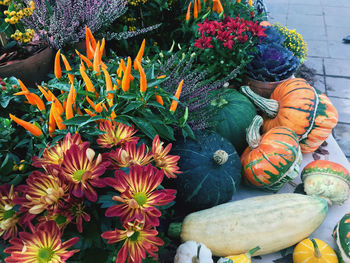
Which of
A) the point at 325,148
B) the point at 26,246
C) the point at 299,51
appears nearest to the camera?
the point at 26,246

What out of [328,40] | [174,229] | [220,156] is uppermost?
[220,156]

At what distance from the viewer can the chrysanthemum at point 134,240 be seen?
0.86m

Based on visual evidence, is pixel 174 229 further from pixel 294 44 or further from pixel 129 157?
pixel 294 44

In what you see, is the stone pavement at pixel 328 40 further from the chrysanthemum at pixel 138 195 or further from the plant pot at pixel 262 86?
the chrysanthemum at pixel 138 195

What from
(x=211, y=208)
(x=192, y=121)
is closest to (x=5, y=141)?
(x=192, y=121)

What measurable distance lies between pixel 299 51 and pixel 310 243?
89.6 inches

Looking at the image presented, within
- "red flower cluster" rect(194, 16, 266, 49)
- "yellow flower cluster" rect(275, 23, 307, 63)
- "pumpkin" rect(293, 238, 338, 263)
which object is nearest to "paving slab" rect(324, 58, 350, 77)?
"yellow flower cluster" rect(275, 23, 307, 63)

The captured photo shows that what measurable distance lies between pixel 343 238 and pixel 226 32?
1.37 m

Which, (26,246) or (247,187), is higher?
(26,246)

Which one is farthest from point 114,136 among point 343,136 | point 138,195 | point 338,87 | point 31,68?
point 338,87

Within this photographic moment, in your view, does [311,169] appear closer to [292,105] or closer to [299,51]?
[292,105]

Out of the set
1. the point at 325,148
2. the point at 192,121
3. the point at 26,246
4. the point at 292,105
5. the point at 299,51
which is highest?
the point at 26,246

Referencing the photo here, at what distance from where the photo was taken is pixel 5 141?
3.89 feet

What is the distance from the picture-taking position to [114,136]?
1.14 meters
